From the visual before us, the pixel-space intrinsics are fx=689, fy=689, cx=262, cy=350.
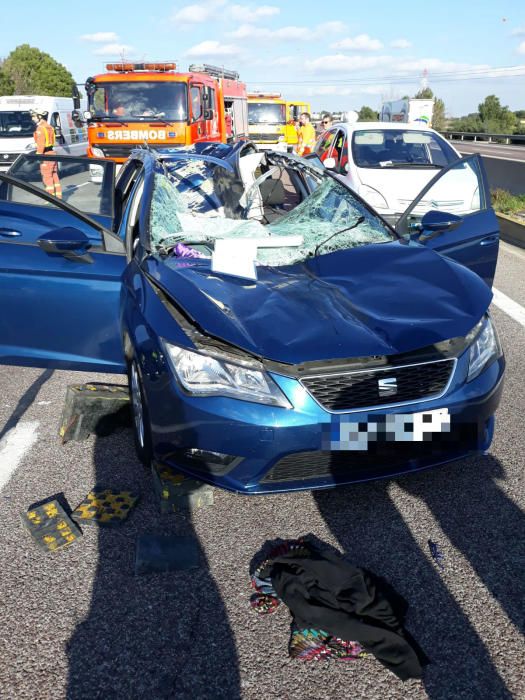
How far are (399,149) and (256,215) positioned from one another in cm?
608

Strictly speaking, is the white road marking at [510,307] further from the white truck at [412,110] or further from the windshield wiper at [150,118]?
the white truck at [412,110]

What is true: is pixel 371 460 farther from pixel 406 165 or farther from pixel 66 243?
pixel 406 165

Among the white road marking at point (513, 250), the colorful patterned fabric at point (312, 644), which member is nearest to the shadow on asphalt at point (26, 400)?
the colorful patterned fabric at point (312, 644)

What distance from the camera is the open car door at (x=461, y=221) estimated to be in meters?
4.43

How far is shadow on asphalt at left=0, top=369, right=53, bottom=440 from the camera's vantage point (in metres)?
4.21

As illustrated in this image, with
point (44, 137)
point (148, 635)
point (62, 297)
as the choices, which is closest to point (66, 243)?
point (62, 297)

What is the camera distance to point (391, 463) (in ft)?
9.66

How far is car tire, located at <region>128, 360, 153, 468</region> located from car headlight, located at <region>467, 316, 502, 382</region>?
4.89 ft

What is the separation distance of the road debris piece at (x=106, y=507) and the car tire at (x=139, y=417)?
0.75ft

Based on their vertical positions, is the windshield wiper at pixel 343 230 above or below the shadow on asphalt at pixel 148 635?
above

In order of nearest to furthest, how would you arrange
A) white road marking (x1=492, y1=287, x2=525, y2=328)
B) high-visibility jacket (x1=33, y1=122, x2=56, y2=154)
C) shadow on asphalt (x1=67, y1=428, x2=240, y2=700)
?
shadow on asphalt (x1=67, y1=428, x2=240, y2=700), white road marking (x1=492, y1=287, x2=525, y2=328), high-visibility jacket (x1=33, y1=122, x2=56, y2=154)

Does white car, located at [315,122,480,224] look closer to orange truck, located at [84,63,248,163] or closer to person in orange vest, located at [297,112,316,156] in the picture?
orange truck, located at [84,63,248,163]

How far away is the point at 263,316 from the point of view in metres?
3.12

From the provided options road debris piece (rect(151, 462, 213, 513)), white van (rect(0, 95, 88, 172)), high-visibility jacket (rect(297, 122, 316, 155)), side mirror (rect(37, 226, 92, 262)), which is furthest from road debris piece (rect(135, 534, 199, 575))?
white van (rect(0, 95, 88, 172))
